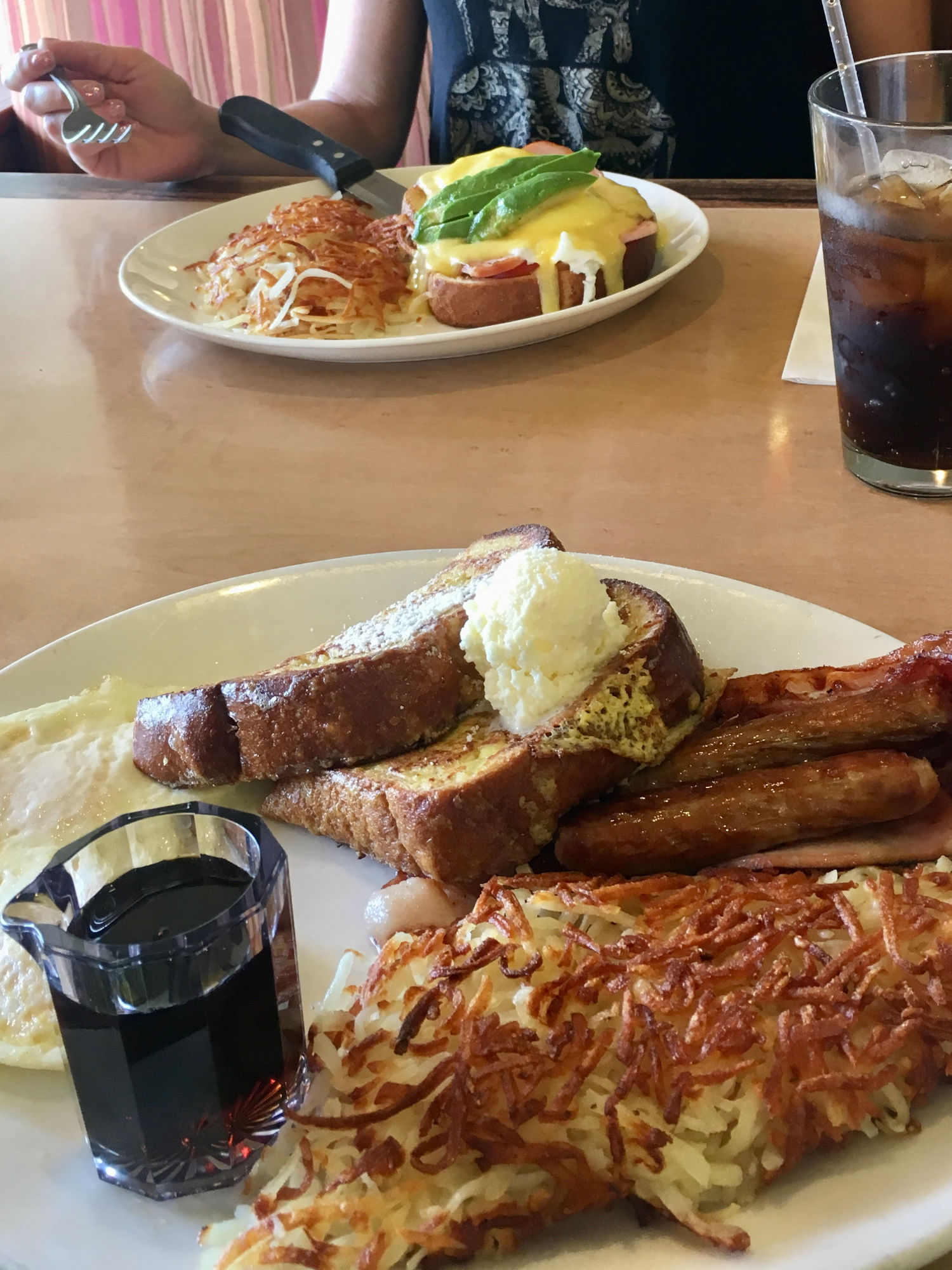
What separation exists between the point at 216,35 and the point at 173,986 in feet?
19.4

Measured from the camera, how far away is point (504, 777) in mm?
1184

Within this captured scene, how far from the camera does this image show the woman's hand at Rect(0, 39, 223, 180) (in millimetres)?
3260

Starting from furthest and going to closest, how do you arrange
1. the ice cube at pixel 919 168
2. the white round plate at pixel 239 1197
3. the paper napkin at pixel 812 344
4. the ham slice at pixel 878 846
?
the paper napkin at pixel 812 344 → the ice cube at pixel 919 168 → the ham slice at pixel 878 846 → the white round plate at pixel 239 1197

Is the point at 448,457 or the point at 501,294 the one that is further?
the point at 501,294

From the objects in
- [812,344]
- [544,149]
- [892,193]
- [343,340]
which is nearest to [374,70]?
[544,149]

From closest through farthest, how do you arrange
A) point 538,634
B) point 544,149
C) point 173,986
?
point 173,986
point 538,634
point 544,149

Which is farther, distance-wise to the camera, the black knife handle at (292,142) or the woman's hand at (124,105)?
the woman's hand at (124,105)

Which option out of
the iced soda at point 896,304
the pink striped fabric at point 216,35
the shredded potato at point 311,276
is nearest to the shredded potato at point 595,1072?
the iced soda at point 896,304

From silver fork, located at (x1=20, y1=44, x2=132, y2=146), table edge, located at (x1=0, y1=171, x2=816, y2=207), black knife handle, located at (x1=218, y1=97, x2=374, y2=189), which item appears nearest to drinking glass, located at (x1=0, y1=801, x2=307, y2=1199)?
black knife handle, located at (x1=218, y1=97, x2=374, y2=189)

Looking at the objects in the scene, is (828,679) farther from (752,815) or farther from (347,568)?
(347,568)

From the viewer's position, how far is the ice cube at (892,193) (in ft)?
5.08

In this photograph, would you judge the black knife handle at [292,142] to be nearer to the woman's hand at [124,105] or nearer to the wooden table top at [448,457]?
the woman's hand at [124,105]

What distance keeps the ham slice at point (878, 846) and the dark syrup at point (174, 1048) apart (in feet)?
1.70

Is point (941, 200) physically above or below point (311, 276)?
above
